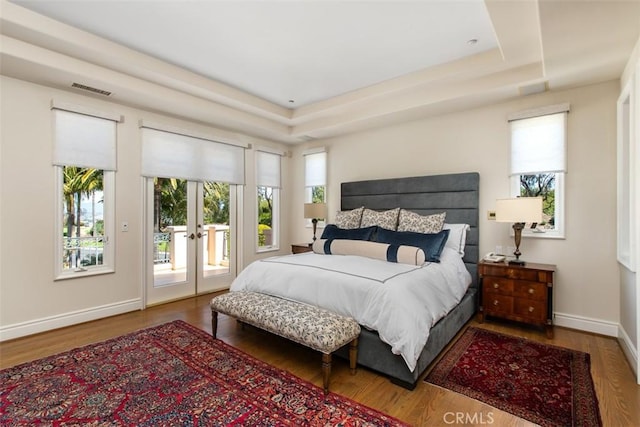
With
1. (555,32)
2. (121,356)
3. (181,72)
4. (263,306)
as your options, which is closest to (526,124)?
(555,32)

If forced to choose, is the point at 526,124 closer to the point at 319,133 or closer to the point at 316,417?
the point at 319,133

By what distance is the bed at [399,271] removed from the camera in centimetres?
230

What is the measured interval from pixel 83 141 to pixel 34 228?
1.07m

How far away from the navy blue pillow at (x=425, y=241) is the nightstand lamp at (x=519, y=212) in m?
0.62

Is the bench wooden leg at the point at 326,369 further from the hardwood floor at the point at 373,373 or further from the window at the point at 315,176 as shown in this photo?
the window at the point at 315,176

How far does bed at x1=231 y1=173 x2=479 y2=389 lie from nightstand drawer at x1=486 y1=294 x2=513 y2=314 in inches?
7.3

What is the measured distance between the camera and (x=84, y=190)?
368 centimetres

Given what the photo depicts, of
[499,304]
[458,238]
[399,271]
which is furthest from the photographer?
[458,238]

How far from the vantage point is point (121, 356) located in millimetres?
2682

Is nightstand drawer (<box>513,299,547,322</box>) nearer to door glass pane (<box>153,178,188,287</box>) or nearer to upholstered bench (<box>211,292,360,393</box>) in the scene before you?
upholstered bench (<box>211,292,360,393</box>)

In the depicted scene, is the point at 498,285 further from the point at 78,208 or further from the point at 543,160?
the point at 78,208

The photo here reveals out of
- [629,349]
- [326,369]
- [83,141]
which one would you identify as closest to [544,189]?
[629,349]

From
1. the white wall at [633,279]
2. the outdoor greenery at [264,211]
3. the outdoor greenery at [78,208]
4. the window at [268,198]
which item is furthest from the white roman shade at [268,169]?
the white wall at [633,279]

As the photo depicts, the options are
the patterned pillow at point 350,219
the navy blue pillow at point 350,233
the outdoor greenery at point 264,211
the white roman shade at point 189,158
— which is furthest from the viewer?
the outdoor greenery at point 264,211
